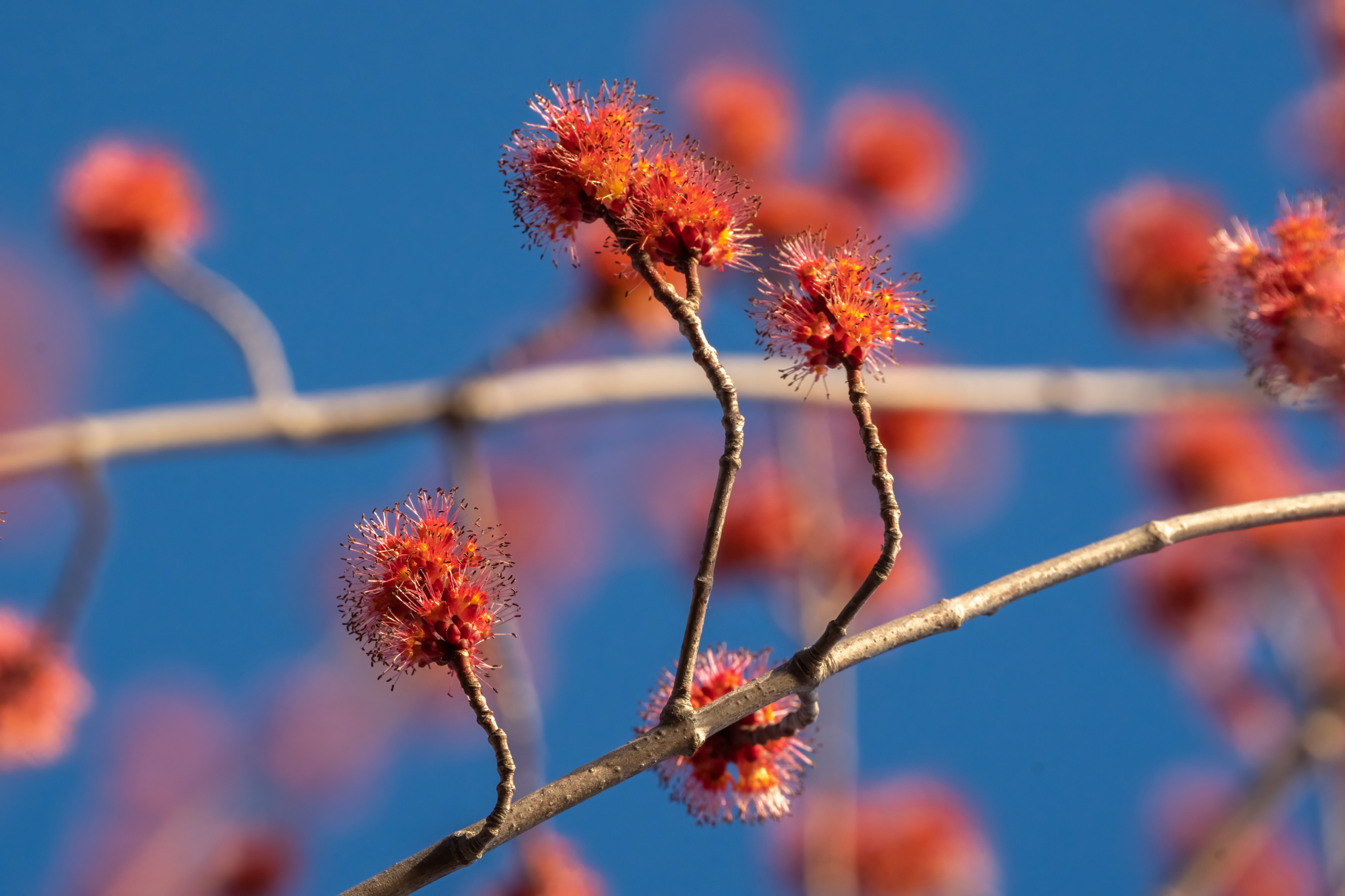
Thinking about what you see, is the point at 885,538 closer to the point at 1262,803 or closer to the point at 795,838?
the point at 1262,803

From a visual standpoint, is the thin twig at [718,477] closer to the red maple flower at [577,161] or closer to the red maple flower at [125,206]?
the red maple flower at [577,161]

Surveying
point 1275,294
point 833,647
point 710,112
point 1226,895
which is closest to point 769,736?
point 833,647

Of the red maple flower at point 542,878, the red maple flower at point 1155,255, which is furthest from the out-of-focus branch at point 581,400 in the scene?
the red maple flower at point 542,878

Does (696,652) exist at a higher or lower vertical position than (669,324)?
lower

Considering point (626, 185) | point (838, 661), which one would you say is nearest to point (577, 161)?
point (626, 185)

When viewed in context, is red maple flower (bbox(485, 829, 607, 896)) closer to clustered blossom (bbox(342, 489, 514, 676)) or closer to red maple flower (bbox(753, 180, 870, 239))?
clustered blossom (bbox(342, 489, 514, 676))

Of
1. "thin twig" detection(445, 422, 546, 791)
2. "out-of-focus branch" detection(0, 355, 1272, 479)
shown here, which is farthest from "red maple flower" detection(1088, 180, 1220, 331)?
"thin twig" detection(445, 422, 546, 791)

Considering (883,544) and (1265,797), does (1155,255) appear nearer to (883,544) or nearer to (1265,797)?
(1265,797)
